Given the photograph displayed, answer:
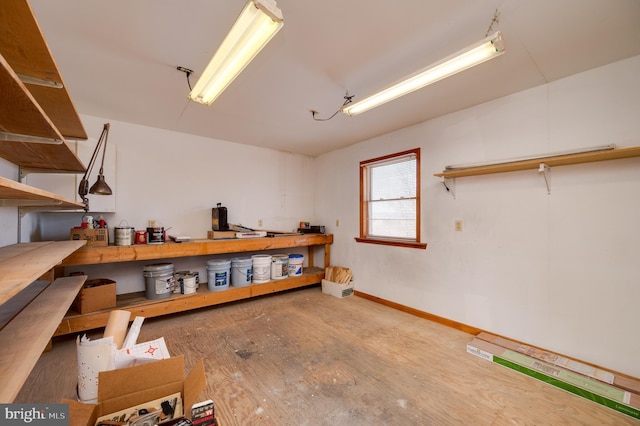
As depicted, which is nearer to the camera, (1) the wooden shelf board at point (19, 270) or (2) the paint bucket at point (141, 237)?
(1) the wooden shelf board at point (19, 270)

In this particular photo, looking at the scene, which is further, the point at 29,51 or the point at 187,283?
the point at 187,283

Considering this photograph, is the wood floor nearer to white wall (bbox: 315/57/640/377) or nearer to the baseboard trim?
the baseboard trim

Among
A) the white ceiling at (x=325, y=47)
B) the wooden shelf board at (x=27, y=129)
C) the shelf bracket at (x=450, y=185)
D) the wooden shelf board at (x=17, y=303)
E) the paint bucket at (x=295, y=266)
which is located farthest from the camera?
the paint bucket at (x=295, y=266)

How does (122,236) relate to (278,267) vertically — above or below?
above

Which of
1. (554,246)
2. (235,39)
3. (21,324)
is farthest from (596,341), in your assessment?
(21,324)

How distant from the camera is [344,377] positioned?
6.56ft

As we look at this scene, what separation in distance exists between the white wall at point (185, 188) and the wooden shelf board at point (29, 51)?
69.7 inches

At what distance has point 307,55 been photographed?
6.22 ft

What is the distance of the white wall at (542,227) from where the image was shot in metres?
1.98

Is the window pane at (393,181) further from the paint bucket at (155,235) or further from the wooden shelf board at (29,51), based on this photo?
the wooden shelf board at (29,51)

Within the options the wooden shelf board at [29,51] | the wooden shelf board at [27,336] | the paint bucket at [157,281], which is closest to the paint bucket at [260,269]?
the paint bucket at [157,281]

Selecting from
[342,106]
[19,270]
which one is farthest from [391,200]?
[19,270]

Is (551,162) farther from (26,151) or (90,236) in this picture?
(90,236)

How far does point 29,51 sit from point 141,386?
5.29 ft
